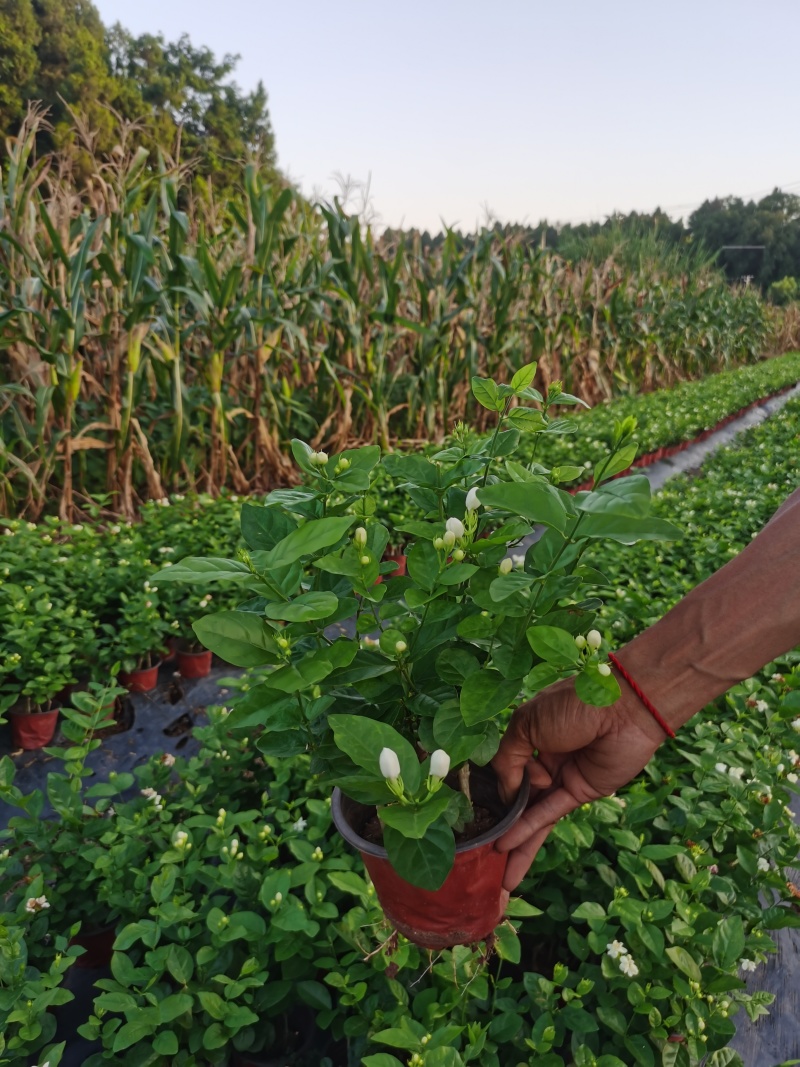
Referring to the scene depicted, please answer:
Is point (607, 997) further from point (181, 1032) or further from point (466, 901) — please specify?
point (181, 1032)

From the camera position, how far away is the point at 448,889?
87cm

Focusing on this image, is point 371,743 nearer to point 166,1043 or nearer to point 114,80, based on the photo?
point 166,1043

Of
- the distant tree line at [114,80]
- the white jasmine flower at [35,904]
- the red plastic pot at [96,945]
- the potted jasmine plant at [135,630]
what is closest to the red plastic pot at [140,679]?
the potted jasmine plant at [135,630]

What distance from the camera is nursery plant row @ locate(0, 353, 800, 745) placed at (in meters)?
2.24

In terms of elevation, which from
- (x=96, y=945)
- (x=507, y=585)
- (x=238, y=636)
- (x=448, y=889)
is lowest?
(x=96, y=945)

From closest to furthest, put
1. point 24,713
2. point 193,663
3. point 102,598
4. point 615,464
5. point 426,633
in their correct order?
point 615,464
point 426,633
point 24,713
point 102,598
point 193,663

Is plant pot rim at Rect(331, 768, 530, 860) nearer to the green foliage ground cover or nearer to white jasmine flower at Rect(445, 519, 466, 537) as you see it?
white jasmine flower at Rect(445, 519, 466, 537)

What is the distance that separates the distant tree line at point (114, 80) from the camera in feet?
54.4

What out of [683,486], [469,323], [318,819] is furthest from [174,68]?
[318,819]

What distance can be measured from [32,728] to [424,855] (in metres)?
2.19

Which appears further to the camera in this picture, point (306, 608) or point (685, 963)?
point (685, 963)

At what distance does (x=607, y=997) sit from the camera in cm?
108

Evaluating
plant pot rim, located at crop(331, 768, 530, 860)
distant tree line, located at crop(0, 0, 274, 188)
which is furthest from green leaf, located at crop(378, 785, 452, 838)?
distant tree line, located at crop(0, 0, 274, 188)

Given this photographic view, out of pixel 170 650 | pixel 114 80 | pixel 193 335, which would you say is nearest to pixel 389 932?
pixel 170 650
